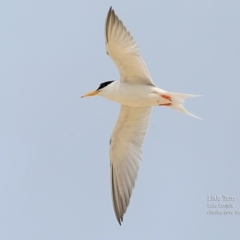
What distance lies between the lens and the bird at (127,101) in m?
11.5

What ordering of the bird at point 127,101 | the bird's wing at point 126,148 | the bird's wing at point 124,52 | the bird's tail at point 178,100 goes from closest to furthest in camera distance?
the bird's wing at point 124,52
the bird at point 127,101
the bird's tail at point 178,100
the bird's wing at point 126,148

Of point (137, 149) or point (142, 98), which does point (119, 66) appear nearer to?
point (142, 98)

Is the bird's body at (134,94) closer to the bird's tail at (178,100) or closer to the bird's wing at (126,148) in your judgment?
→ the bird's tail at (178,100)

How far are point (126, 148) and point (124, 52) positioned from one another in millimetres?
2355

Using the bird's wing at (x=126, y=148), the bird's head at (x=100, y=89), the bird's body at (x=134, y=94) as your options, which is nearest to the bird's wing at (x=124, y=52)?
the bird's body at (x=134, y=94)

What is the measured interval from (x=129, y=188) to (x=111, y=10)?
355cm

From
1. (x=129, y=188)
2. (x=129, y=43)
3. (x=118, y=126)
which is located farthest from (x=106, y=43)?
(x=129, y=188)

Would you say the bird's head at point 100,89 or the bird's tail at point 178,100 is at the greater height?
the bird's head at point 100,89

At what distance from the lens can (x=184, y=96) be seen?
1193cm

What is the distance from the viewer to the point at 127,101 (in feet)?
40.1

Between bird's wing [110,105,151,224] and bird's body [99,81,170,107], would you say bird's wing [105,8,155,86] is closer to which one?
bird's body [99,81,170,107]

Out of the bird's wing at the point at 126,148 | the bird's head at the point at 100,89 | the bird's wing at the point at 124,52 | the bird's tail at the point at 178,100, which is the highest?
the bird's wing at the point at 124,52

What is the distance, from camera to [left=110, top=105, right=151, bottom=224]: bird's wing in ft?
42.4

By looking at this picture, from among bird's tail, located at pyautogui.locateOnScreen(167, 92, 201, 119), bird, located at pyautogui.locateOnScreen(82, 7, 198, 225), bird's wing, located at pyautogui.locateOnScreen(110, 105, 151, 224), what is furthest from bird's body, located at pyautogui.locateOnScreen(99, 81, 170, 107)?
bird's wing, located at pyautogui.locateOnScreen(110, 105, 151, 224)
